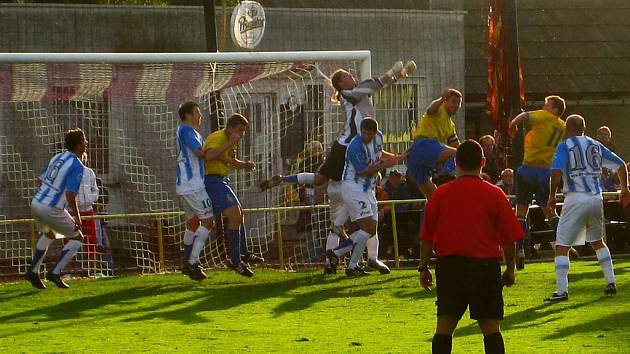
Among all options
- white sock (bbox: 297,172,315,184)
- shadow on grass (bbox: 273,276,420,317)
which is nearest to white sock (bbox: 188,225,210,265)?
white sock (bbox: 297,172,315,184)

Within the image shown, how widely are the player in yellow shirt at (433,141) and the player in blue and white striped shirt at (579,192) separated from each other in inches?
79.1

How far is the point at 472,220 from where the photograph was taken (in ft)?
31.1

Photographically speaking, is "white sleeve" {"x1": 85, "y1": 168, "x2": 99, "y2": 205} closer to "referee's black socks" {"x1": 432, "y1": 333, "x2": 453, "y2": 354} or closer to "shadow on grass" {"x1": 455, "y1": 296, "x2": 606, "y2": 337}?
"shadow on grass" {"x1": 455, "y1": 296, "x2": 606, "y2": 337}

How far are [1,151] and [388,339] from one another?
9.64m

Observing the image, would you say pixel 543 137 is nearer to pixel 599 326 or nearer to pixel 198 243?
pixel 198 243

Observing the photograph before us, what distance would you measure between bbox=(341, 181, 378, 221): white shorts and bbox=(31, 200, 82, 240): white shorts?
10.1ft

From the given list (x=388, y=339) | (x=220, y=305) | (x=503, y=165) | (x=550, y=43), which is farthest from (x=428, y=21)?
(x=388, y=339)

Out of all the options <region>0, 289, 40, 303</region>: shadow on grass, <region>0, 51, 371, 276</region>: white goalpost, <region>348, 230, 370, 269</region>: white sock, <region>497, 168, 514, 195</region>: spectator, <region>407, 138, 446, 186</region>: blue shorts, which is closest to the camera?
<region>0, 289, 40, 303</region>: shadow on grass

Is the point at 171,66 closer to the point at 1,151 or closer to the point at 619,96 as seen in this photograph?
the point at 1,151

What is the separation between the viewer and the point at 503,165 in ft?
80.7

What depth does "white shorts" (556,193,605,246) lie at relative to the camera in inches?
567

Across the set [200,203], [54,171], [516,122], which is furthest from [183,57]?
[516,122]

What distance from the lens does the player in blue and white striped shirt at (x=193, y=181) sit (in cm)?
1658

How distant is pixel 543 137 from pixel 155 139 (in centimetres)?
633
